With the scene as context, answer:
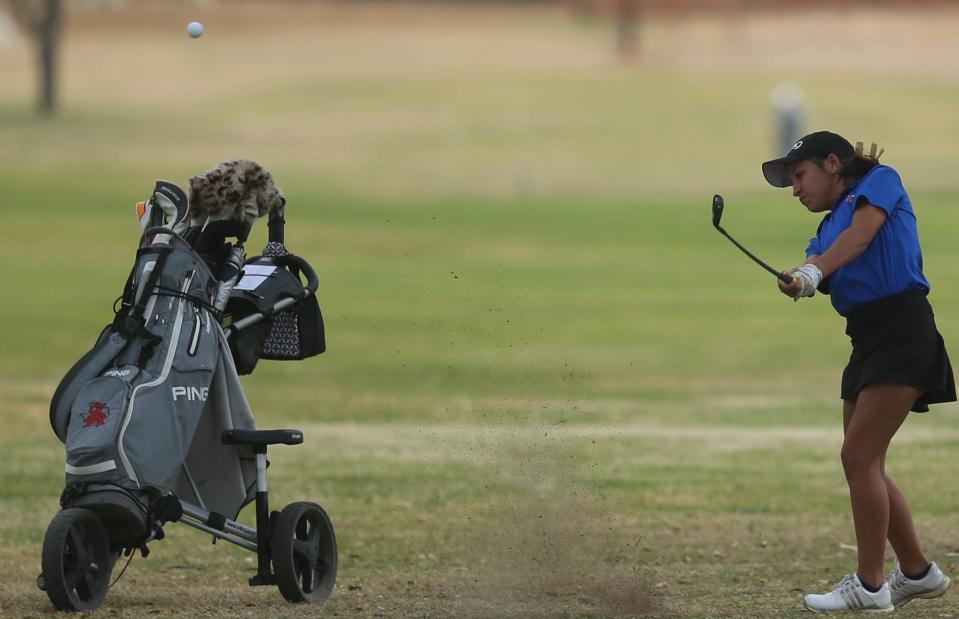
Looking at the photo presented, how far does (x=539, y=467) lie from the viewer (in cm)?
925

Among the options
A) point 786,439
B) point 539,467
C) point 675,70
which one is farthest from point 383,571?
point 675,70

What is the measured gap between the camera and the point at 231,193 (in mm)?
7566

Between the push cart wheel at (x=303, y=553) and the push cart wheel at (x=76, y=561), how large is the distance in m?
0.63

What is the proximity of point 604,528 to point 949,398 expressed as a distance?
233cm

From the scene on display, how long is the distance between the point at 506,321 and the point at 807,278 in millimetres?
17331

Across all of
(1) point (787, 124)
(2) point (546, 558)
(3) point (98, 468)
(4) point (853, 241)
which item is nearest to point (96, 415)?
(3) point (98, 468)

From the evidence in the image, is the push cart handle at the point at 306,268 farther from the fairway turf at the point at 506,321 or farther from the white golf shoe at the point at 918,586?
the white golf shoe at the point at 918,586

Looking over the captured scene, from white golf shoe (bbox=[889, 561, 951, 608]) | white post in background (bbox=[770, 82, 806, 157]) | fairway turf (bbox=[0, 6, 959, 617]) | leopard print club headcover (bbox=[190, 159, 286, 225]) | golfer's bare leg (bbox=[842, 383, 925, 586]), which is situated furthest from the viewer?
white post in background (bbox=[770, 82, 806, 157])

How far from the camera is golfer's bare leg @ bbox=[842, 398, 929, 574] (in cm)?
742

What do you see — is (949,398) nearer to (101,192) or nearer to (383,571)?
(383,571)

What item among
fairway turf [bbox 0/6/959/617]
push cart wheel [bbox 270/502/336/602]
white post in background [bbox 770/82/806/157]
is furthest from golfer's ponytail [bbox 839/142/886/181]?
white post in background [bbox 770/82/806/157]

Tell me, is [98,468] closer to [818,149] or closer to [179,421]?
[179,421]

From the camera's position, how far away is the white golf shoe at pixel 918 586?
7.43 meters

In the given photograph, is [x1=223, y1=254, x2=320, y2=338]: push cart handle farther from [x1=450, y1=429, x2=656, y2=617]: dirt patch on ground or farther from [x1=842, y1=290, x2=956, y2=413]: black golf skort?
[x1=842, y1=290, x2=956, y2=413]: black golf skort
